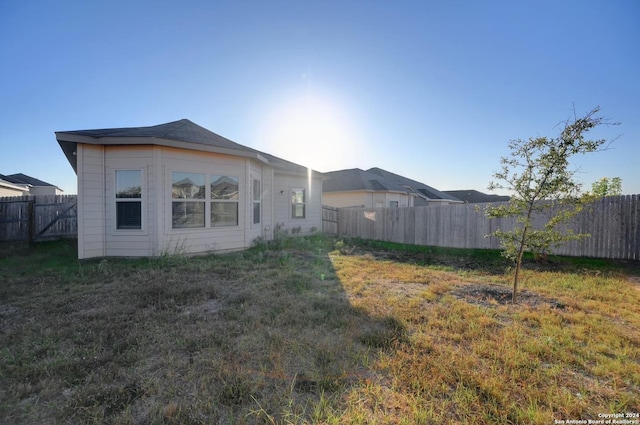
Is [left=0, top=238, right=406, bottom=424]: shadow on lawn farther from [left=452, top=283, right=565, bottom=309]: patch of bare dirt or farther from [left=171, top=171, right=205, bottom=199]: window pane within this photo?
[left=171, top=171, right=205, bottom=199]: window pane

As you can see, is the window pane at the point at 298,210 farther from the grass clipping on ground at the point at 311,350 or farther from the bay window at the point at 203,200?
the grass clipping on ground at the point at 311,350

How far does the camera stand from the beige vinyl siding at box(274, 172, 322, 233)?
11.7 m

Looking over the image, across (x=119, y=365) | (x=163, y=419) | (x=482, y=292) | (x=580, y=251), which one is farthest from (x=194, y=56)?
(x=580, y=251)

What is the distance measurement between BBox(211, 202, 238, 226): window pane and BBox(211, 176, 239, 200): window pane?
223 millimetres

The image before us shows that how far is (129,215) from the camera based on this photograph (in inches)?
275

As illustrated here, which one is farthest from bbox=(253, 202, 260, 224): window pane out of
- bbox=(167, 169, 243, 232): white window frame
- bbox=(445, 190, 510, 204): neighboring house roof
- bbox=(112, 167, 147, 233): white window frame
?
bbox=(445, 190, 510, 204): neighboring house roof

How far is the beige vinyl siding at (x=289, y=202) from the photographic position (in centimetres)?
1171

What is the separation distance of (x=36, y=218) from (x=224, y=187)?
985cm

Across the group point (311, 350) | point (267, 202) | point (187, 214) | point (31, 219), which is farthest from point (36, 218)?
point (311, 350)

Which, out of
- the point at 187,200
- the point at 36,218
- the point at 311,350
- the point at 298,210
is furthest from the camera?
the point at 298,210

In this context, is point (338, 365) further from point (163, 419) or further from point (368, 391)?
point (163, 419)

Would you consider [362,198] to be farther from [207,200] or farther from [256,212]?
[207,200]

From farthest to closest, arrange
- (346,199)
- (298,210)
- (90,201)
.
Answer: (346,199)
(298,210)
(90,201)

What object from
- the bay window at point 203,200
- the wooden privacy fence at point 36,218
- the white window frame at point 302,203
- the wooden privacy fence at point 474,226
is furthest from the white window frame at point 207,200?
the wooden privacy fence at point 36,218
